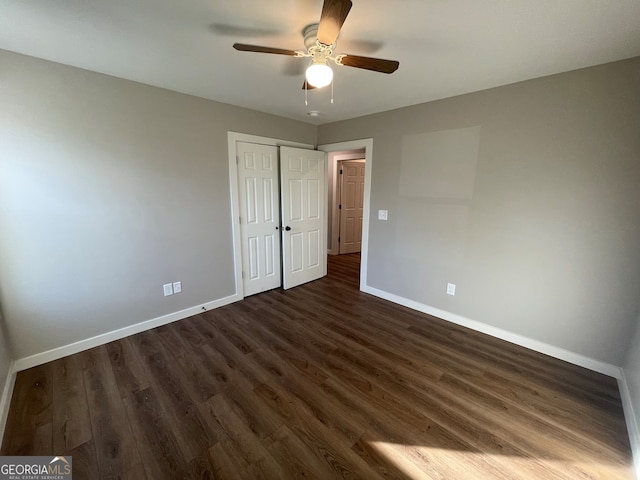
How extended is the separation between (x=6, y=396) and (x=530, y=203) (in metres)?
4.19

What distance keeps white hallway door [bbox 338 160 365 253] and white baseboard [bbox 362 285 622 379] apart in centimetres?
251

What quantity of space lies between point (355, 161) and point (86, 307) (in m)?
4.98

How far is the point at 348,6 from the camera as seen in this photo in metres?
1.11

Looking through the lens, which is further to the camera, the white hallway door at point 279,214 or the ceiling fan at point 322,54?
the white hallway door at point 279,214

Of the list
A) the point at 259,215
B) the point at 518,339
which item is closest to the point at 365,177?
the point at 259,215

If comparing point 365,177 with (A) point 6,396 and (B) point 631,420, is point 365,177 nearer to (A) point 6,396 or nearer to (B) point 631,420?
(B) point 631,420

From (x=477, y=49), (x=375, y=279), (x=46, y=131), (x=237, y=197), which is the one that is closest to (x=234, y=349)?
(x=237, y=197)

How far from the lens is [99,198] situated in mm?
2225

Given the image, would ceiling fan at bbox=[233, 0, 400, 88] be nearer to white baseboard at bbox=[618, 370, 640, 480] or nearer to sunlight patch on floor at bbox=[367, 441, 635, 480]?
sunlight patch on floor at bbox=[367, 441, 635, 480]

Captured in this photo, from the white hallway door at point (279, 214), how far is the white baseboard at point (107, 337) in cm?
62

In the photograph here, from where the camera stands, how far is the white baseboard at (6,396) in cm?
154

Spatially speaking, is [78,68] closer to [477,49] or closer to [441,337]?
[477,49]

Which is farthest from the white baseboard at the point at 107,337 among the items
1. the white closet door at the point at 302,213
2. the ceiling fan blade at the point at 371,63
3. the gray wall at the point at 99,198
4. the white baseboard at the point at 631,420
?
the white baseboard at the point at 631,420

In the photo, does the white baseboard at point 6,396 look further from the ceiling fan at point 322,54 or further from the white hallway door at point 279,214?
the ceiling fan at point 322,54
